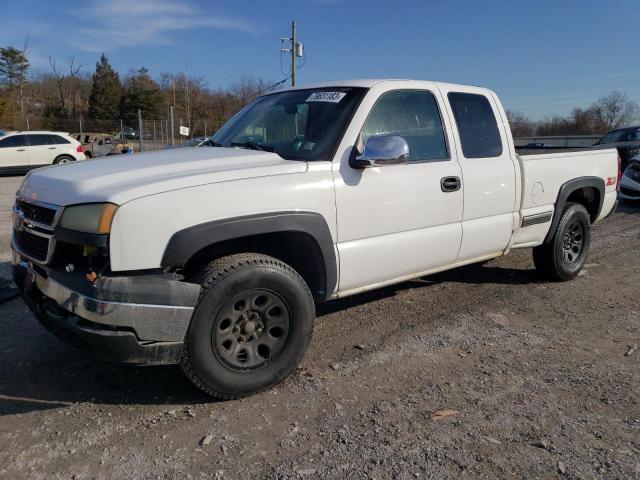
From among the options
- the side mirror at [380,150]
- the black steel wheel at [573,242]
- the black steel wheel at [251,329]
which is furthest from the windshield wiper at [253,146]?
the black steel wheel at [573,242]

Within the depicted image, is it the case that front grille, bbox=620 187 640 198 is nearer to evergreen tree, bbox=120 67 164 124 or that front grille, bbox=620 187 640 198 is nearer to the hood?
the hood

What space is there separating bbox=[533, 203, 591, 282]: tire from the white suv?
17131 mm

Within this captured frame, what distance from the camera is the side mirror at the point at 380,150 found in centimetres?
339

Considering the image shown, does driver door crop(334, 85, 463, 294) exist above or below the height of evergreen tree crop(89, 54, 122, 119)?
below

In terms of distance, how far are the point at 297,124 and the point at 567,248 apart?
3.46m

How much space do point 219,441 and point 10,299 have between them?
10.4 ft

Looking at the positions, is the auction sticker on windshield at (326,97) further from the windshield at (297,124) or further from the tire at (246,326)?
the tire at (246,326)

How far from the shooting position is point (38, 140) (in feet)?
62.4

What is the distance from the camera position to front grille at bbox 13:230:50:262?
2994mm

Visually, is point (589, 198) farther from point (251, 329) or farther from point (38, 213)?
point (38, 213)

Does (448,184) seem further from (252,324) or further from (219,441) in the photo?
(219,441)

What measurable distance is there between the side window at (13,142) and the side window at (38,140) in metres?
0.24

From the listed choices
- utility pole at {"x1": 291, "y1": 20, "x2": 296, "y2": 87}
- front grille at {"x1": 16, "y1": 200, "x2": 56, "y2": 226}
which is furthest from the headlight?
utility pole at {"x1": 291, "y1": 20, "x2": 296, "y2": 87}

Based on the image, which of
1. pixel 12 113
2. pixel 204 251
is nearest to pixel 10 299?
pixel 204 251
